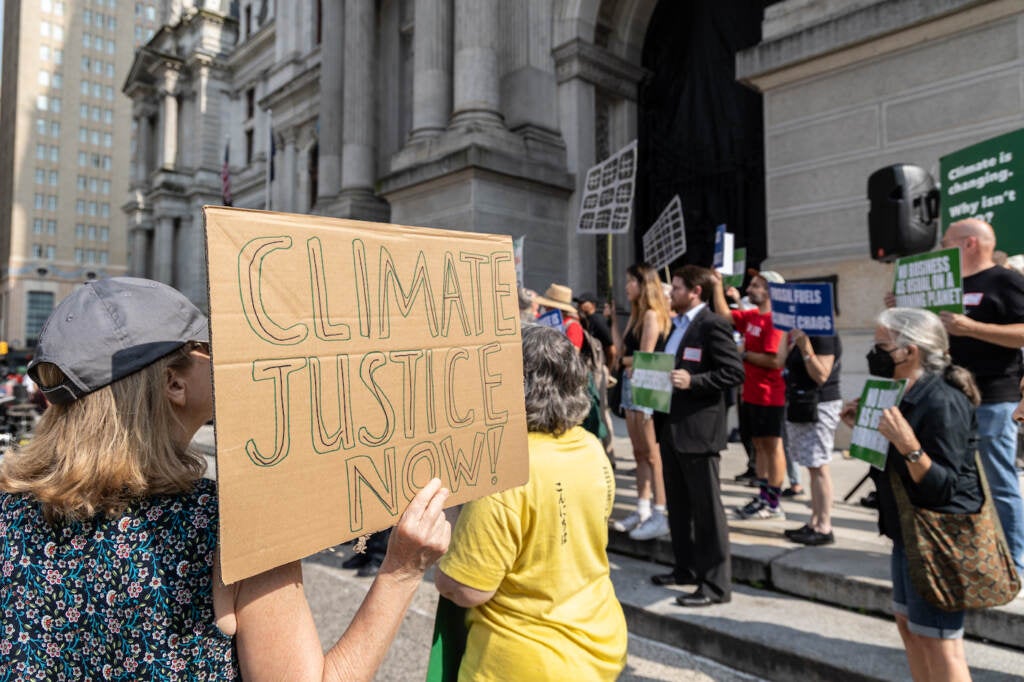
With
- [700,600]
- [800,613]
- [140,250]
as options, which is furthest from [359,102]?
[140,250]

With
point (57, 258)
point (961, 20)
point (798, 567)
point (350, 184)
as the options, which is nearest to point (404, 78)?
point (350, 184)

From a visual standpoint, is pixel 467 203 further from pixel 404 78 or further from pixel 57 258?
pixel 57 258

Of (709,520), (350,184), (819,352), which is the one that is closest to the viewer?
(709,520)

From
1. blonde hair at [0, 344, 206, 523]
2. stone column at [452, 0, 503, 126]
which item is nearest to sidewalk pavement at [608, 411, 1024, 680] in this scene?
blonde hair at [0, 344, 206, 523]

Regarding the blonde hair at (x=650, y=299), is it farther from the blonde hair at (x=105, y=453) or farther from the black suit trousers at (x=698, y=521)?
the blonde hair at (x=105, y=453)

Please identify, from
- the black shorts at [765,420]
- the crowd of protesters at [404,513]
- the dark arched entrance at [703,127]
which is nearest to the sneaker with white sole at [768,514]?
the black shorts at [765,420]

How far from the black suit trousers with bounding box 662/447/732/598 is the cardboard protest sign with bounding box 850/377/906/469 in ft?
4.41

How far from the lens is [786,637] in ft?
11.9

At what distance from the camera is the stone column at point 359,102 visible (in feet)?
55.7

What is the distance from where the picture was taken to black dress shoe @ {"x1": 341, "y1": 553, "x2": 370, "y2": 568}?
529cm

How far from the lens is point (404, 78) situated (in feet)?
57.9

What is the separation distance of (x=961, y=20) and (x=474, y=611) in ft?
28.5

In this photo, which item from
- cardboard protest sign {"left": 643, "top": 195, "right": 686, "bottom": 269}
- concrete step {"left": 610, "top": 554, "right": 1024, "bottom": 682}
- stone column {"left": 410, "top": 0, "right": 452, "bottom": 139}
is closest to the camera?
concrete step {"left": 610, "top": 554, "right": 1024, "bottom": 682}

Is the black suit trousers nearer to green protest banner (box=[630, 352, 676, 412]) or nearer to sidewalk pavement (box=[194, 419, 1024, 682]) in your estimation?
sidewalk pavement (box=[194, 419, 1024, 682])
